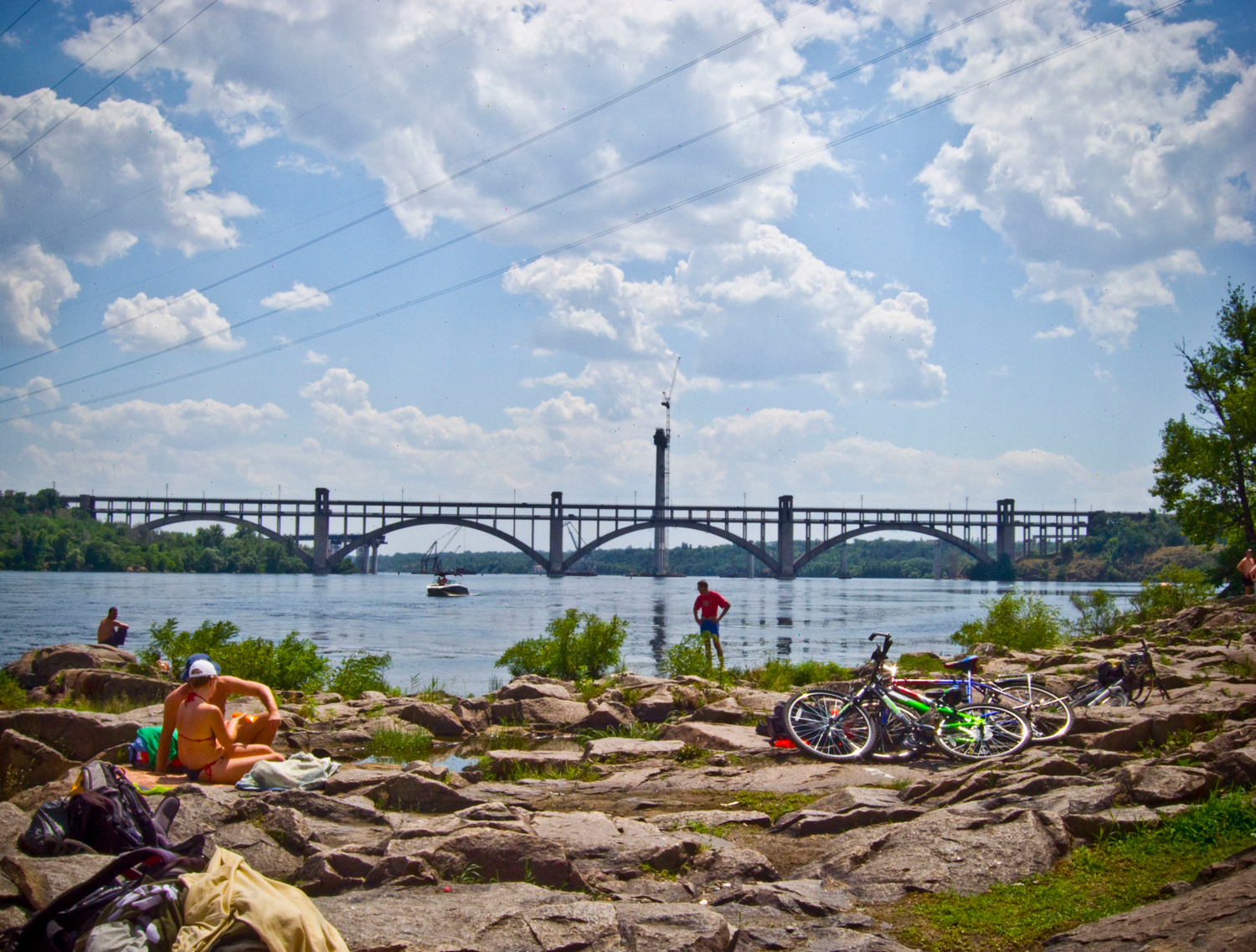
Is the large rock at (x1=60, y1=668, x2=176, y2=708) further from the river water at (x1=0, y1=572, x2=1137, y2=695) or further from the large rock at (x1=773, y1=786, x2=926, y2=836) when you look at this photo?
the large rock at (x1=773, y1=786, x2=926, y2=836)

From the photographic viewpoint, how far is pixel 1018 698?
8141mm

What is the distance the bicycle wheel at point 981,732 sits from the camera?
747cm

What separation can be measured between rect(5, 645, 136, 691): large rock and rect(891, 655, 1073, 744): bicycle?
12.0 metres

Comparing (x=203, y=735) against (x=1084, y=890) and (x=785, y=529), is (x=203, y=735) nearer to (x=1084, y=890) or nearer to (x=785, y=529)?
(x=1084, y=890)

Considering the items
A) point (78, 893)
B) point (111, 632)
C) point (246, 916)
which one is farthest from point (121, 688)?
point (246, 916)

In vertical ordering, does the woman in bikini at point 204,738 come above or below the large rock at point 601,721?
above

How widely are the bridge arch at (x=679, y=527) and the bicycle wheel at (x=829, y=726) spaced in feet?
247

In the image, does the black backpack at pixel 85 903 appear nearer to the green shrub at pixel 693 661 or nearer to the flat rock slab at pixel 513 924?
the flat rock slab at pixel 513 924

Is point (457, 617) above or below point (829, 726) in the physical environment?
below

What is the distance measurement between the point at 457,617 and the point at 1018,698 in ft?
118

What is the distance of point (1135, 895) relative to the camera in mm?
4195

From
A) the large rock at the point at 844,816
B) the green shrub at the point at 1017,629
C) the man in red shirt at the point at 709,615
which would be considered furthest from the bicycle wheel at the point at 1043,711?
the green shrub at the point at 1017,629

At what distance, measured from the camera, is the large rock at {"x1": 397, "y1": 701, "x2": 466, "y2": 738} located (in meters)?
10.2

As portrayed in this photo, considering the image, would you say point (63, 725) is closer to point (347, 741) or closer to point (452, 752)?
point (347, 741)
